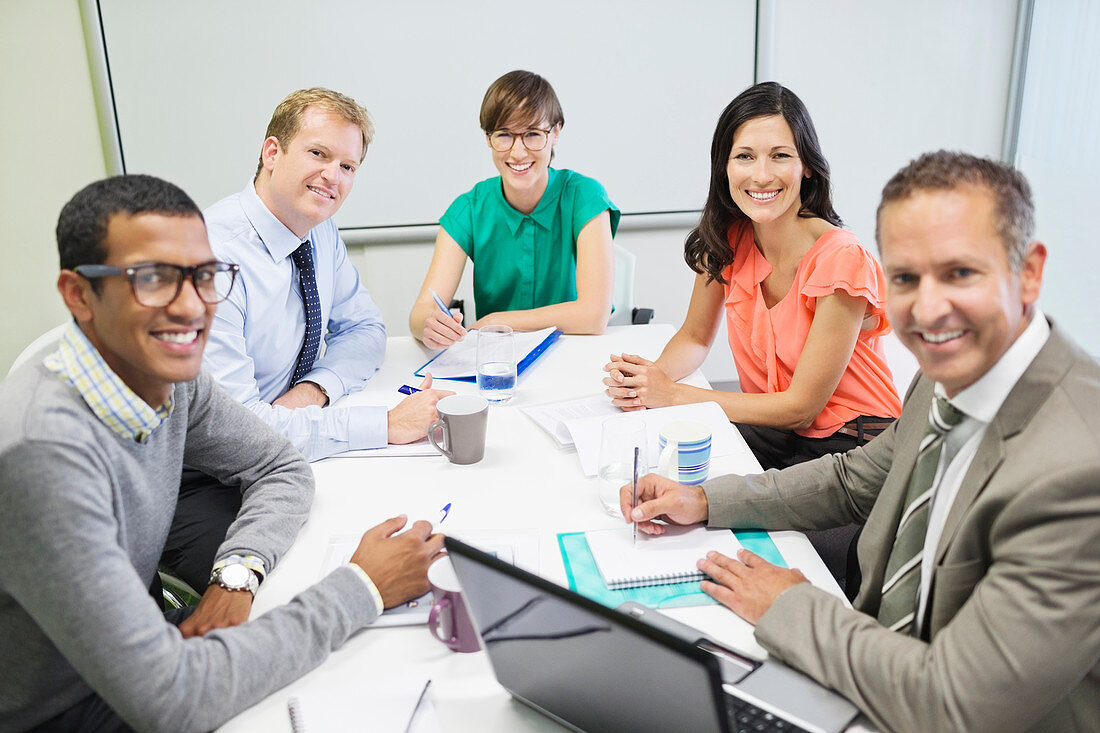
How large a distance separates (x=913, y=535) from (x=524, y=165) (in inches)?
69.6

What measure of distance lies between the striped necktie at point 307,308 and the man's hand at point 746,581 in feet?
4.11

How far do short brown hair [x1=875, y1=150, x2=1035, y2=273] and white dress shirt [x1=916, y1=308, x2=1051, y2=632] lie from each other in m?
0.09

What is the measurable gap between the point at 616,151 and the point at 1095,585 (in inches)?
122

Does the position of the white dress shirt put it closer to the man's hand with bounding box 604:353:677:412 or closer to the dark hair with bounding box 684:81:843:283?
the man's hand with bounding box 604:353:677:412

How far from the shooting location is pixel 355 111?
2088 millimetres

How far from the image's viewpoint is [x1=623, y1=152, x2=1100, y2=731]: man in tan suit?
2.73 feet

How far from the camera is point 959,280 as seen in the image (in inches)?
37.2

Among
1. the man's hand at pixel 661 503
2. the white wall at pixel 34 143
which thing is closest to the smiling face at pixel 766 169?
the man's hand at pixel 661 503

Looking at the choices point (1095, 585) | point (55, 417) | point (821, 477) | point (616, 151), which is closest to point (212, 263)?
point (55, 417)

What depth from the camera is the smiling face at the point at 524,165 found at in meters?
2.47

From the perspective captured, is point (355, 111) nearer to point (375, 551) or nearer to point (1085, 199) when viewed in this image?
point (375, 551)

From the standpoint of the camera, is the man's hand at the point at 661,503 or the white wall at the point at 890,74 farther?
the white wall at the point at 890,74

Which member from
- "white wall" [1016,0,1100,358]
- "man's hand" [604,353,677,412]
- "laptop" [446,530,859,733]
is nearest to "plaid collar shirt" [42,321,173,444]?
"laptop" [446,530,859,733]

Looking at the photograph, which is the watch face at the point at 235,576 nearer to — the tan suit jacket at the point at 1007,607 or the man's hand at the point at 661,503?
the man's hand at the point at 661,503
